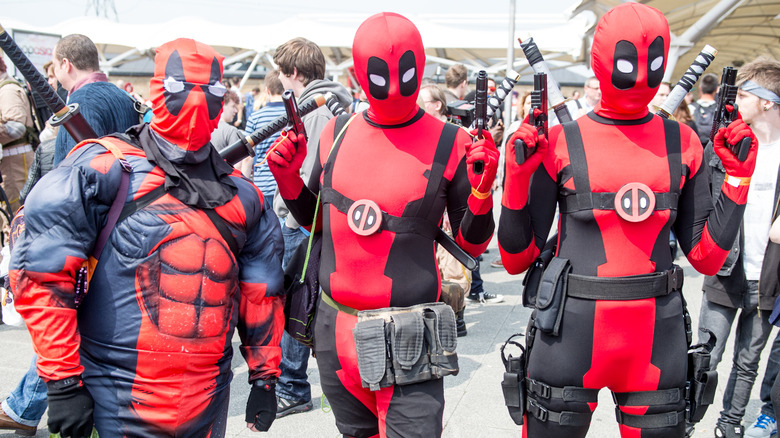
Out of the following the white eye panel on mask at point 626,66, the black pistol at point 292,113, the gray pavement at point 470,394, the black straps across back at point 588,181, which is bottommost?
the gray pavement at point 470,394

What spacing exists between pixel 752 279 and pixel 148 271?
10.4ft

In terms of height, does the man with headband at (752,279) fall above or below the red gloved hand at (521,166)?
below

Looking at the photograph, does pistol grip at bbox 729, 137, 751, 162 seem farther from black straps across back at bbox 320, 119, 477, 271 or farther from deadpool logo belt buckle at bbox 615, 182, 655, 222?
black straps across back at bbox 320, 119, 477, 271

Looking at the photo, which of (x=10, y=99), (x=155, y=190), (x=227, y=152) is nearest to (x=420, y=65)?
(x=227, y=152)

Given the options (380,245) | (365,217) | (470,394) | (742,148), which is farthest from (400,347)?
(470,394)

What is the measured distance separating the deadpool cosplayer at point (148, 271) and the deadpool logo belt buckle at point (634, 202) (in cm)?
129

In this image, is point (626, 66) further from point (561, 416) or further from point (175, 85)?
point (175, 85)

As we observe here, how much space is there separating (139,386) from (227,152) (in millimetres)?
1000

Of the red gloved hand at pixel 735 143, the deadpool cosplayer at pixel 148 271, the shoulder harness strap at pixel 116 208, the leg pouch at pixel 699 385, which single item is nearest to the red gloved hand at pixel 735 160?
the red gloved hand at pixel 735 143

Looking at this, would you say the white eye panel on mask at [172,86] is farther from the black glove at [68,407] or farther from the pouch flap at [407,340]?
the pouch flap at [407,340]

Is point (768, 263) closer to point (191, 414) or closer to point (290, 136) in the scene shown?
point (290, 136)

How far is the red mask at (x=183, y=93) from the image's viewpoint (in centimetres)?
214

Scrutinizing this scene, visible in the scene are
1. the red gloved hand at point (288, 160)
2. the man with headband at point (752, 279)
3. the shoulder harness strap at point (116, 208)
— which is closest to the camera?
the shoulder harness strap at point (116, 208)

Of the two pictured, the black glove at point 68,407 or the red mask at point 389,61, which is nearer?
the black glove at point 68,407
